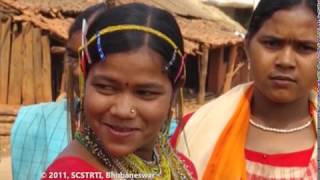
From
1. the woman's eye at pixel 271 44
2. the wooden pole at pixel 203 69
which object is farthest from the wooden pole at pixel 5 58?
the woman's eye at pixel 271 44

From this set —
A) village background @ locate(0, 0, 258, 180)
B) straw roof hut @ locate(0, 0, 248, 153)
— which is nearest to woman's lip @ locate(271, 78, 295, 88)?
village background @ locate(0, 0, 258, 180)

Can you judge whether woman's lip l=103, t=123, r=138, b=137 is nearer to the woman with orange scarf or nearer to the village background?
the woman with orange scarf

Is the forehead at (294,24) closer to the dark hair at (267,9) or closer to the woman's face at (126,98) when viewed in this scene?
the dark hair at (267,9)

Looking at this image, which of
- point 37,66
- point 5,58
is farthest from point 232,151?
point 37,66

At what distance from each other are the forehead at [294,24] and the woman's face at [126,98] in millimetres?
387

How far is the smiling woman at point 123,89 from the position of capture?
1158 mm

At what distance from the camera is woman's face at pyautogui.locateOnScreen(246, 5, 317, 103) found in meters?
1.46

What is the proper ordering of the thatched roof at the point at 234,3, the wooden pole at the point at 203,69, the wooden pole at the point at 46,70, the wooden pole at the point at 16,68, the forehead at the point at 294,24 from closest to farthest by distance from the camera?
the forehead at the point at 294,24 < the wooden pole at the point at 16,68 < the wooden pole at the point at 46,70 < the wooden pole at the point at 203,69 < the thatched roof at the point at 234,3

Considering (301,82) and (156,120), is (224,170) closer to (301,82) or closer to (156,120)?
(301,82)

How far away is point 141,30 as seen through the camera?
1198 mm

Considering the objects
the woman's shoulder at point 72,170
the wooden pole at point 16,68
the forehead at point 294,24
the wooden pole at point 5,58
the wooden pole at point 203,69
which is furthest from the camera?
→ the wooden pole at point 203,69

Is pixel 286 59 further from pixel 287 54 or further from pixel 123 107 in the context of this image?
pixel 123 107

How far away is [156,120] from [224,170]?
38 cm

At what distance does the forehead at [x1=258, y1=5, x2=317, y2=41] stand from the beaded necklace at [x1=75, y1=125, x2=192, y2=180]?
389 millimetres
